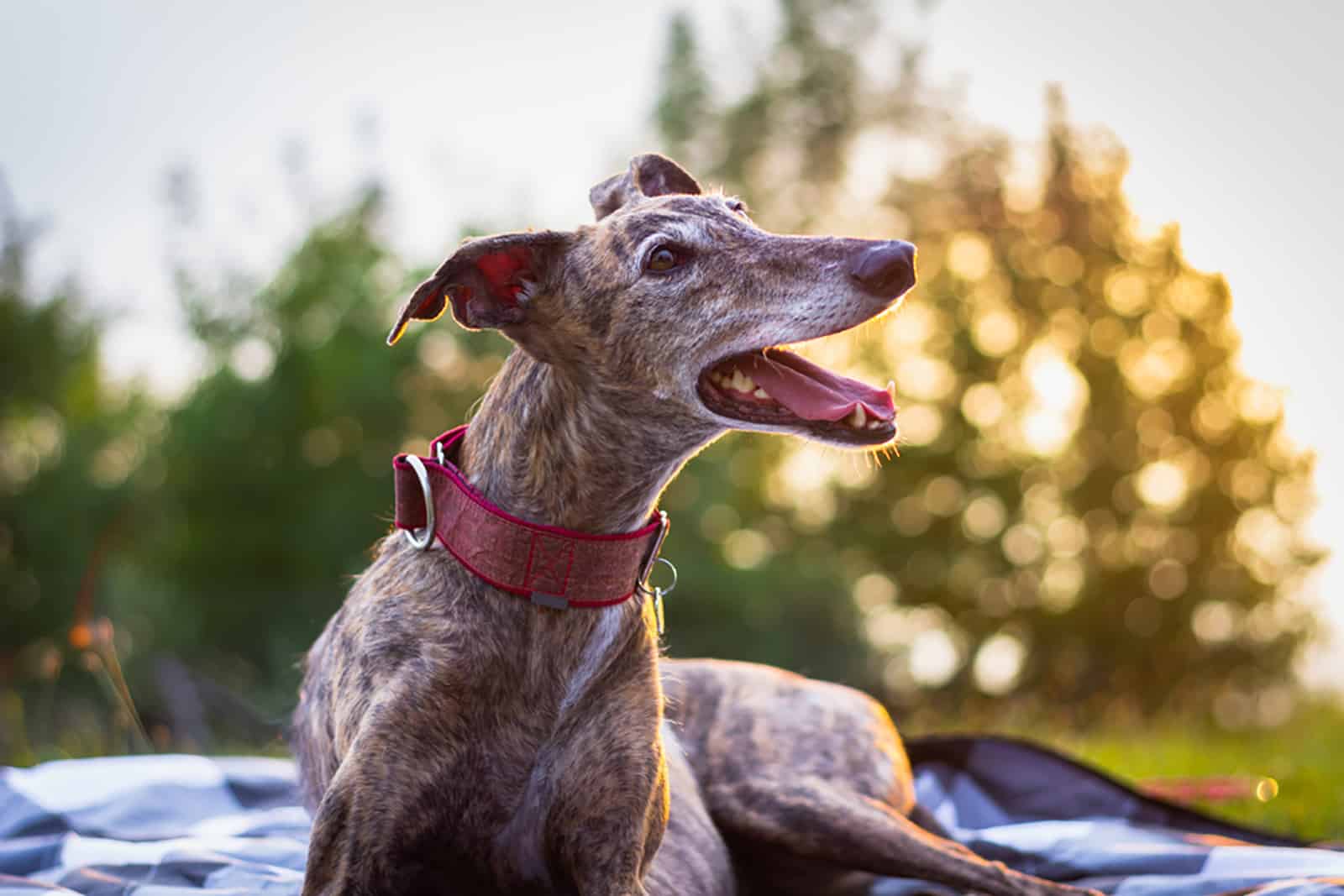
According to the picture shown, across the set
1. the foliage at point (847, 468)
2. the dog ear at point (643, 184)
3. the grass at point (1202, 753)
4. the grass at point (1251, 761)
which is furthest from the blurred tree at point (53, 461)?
the dog ear at point (643, 184)

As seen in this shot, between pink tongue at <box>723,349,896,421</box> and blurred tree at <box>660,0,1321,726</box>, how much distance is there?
9761 millimetres

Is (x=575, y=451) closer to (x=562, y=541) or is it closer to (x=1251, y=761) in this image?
(x=562, y=541)

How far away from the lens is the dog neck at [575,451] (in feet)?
8.46

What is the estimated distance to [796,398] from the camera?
8.33 ft

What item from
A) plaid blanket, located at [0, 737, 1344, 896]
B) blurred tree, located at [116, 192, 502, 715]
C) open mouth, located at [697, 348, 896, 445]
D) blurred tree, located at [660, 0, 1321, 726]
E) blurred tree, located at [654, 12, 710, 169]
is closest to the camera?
open mouth, located at [697, 348, 896, 445]

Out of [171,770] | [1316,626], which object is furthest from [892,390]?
[1316,626]

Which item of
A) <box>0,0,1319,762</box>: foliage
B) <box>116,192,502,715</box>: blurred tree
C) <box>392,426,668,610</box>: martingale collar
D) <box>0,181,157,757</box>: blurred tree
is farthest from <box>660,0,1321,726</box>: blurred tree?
<box>392,426,668,610</box>: martingale collar

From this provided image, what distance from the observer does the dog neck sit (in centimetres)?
258

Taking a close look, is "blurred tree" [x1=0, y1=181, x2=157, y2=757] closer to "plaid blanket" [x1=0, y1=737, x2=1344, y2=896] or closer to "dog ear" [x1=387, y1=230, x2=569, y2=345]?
"plaid blanket" [x1=0, y1=737, x2=1344, y2=896]

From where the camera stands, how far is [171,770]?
4426 millimetres

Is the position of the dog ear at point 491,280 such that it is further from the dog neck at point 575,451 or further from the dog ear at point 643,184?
the dog ear at point 643,184

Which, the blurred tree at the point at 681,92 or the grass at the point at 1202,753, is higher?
the blurred tree at the point at 681,92

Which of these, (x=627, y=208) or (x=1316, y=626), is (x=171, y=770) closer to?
(x=627, y=208)

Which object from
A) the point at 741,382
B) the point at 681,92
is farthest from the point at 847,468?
Result: the point at 741,382
